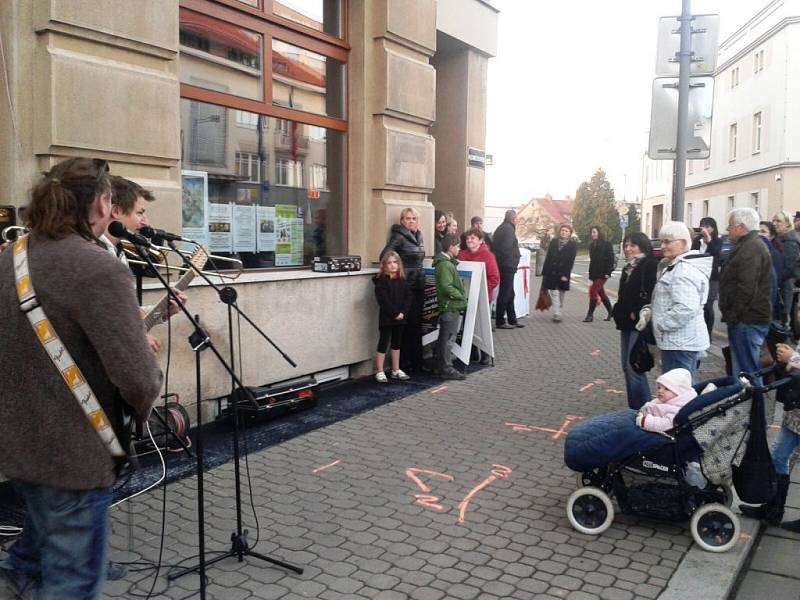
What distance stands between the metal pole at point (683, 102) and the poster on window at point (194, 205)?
4.91 metres

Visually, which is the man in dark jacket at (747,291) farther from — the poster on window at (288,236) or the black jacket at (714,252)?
the poster on window at (288,236)

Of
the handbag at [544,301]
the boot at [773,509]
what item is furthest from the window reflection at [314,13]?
the handbag at [544,301]

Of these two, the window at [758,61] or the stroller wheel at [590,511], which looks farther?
the window at [758,61]

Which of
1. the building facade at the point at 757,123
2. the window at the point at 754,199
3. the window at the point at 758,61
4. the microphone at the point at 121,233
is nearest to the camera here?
the microphone at the point at 121,233

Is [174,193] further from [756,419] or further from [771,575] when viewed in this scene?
[771,575]

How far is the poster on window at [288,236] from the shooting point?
8414 mm

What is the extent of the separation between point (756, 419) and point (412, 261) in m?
5.23

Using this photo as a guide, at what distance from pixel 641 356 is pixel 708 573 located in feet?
8.88

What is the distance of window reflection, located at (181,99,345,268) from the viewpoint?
24.2 feet

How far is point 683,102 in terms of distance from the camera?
865 centimetres

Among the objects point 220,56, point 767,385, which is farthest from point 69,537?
point 220,56

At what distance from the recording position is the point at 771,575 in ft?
14.3

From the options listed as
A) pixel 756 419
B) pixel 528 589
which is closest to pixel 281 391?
pixel 528 589

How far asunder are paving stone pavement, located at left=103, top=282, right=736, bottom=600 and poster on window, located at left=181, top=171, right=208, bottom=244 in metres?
2.16
